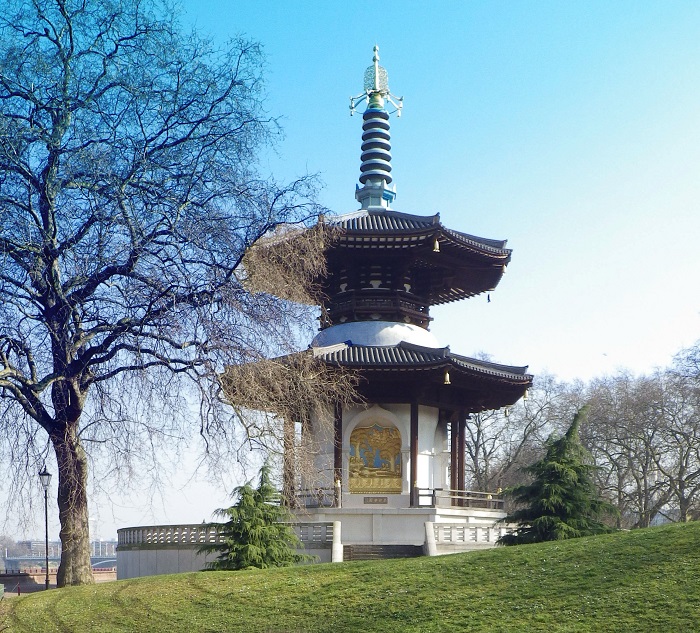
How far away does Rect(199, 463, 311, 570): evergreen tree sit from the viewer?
20.5 metres

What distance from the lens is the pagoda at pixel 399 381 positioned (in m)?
26.8

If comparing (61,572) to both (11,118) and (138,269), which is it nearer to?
(138,269)

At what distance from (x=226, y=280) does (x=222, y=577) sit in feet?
19.7

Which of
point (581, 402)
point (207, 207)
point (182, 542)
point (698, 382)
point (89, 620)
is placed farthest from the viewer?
point (581, 402)

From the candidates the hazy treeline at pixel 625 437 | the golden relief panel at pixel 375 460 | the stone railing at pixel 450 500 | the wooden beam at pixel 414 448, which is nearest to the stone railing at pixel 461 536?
the stone railing at pixel 450 500

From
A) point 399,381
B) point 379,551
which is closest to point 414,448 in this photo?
point 399,381

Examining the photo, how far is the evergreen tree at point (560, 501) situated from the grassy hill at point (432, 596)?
11.0 feet

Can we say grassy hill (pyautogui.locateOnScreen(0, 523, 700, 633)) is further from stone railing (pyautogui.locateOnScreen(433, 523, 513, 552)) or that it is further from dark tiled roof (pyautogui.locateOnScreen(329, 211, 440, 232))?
dark tiled roof (pyautogui.locateOnScreen(329, 211, 440, 232))

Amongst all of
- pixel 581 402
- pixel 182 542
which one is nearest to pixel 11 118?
pixel 182 542

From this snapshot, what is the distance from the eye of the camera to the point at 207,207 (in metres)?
16.3

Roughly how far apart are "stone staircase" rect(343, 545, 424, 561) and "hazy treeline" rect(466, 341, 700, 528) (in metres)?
24.6

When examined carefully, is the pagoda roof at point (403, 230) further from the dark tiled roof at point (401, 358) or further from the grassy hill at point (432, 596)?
the grassy hill at point (432, 596)

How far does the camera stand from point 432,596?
570 inches

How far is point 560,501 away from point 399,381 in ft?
25.9
